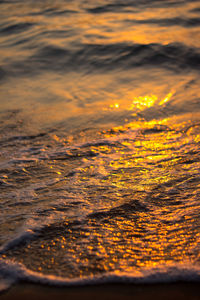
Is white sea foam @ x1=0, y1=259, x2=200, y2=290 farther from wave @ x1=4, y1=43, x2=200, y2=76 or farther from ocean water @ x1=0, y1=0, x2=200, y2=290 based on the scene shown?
wave @ x1=4, y1=43, x2=200, y2=76

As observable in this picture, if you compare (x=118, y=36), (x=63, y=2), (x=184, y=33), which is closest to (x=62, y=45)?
(x=118, y=36)

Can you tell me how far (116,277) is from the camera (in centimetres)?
208

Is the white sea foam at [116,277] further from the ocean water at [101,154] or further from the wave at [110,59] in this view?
the wave at [110,59]

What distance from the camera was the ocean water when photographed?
2227 mm

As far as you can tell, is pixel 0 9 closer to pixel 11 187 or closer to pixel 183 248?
pixel 11 187

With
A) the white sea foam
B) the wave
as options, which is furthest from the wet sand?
the wave

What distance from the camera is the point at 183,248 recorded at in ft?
7.41

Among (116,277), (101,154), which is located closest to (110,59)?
(101,154)

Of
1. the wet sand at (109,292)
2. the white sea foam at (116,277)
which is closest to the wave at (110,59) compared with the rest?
the white sea foam at (116,277)

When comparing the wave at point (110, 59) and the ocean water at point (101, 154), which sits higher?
the wave at point (110, 59)

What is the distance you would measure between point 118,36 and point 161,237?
5633 mm

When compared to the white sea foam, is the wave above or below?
above

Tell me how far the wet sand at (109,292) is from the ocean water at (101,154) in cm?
5

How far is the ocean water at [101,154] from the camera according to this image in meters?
2.23
